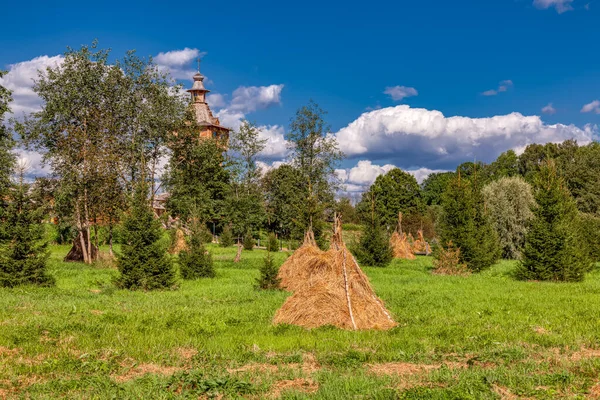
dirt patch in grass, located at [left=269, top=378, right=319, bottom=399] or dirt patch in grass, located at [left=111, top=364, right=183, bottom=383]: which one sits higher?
dirt patch in grass, located at [left=111, top=364, right=183, bottom=383]

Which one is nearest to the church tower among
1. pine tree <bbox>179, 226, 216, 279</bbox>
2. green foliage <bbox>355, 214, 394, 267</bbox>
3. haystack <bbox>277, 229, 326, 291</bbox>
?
green foliage <bbox>355, 214, 394, 267</bbox>

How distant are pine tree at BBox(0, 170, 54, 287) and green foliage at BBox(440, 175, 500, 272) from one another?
20374 millimetres

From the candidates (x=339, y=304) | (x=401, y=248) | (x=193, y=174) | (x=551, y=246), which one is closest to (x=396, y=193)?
(x=193, y=174)

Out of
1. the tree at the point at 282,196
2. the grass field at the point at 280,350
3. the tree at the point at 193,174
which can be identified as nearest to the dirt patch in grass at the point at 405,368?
the grass field at the point at 280,350

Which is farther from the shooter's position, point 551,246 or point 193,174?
point 193,174

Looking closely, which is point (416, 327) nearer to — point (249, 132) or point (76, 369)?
point (76, 369)

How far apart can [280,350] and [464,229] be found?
70.6 ft

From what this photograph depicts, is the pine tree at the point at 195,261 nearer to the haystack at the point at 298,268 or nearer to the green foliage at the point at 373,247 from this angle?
the haystack at the point at 298,268

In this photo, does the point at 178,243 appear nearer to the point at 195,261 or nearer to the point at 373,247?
the point at 195,261

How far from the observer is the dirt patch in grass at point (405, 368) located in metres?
7.86

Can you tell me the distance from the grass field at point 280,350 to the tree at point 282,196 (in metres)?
26.1

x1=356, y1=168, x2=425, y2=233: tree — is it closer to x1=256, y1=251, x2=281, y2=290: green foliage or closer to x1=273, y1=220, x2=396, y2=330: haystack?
x1=256, y1=251, x2=281, y2=290: green foliage

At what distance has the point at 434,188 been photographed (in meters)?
95.9

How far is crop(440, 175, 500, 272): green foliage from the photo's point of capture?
28328 millimetres
